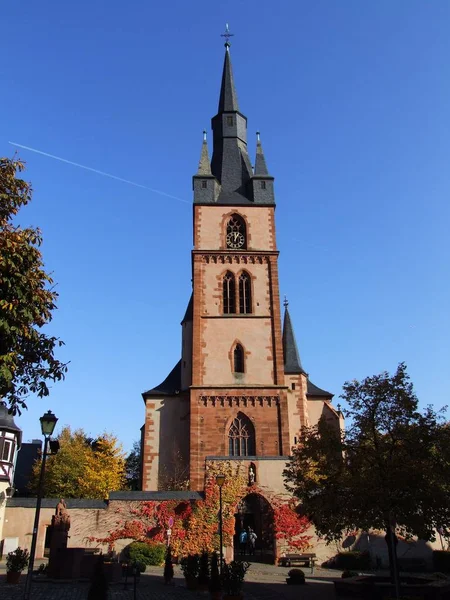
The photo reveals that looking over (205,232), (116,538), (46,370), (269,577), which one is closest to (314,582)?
(269,577)

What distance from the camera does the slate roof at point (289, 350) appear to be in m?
36.4

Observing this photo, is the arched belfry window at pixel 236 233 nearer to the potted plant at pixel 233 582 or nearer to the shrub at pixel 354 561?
the shrub at pixel 354 561

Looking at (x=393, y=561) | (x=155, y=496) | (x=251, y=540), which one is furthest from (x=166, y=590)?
(x=251, y=540)

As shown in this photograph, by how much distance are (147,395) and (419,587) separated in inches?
869

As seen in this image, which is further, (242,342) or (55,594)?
(242,342)

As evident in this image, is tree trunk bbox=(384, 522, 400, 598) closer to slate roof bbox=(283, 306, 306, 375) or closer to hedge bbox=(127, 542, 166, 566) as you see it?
hedge bbox=(127, 542, 166, 566)

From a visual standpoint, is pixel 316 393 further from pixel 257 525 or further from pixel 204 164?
pixel 204 164

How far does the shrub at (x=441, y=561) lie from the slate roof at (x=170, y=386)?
16.7m

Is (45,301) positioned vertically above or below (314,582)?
above

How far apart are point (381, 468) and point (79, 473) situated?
34.3m

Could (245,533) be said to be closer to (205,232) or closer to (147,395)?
(147,395)

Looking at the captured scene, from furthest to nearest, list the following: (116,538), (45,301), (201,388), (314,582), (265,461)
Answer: (201,388) < (265,461) < (116,538) < (314,582) < (45,301)

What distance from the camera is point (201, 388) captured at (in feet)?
105

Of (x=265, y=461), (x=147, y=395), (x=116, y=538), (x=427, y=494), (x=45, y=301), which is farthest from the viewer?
(x=147, y=395)
